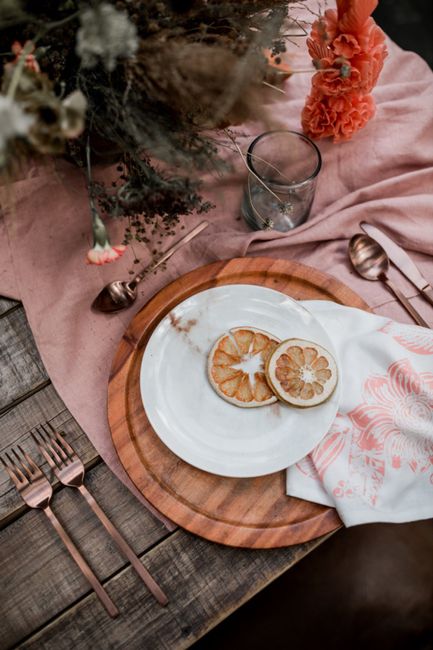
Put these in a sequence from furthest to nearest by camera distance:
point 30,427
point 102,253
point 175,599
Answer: point 30,427 < point 175,599 < point 102,253

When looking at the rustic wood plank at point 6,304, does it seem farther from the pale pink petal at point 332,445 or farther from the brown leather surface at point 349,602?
the brown leather surface at point 349,602

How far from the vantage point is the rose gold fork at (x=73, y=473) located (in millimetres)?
863

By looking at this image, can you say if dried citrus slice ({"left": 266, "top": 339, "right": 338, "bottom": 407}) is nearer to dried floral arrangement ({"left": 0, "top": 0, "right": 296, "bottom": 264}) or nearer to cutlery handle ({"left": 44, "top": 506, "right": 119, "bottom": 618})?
dried floral arrangement ({"left": 0, "top": 0, "right": 296, "bottom": 264})

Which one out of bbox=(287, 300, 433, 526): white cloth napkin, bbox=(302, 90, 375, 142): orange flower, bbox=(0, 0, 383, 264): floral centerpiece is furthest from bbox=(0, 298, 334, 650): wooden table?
bbox=(302, 90, 375, 142): orange flower

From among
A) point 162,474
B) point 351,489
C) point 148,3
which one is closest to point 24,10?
point 148,3

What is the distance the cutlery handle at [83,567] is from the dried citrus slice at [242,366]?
13.9 inches

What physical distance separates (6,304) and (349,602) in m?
0.96

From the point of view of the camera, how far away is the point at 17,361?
1021 mm

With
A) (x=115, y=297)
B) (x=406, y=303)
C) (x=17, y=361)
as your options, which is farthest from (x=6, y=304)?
(x=406, y=303)

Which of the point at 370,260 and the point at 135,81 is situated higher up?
the point at 135,81

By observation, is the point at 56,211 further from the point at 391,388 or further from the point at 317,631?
the point at 317,631

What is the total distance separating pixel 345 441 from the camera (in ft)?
2.99

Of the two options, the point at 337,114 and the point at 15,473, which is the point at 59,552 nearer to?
the point at 15,473

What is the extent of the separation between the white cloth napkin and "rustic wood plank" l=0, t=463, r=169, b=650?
0.29m
